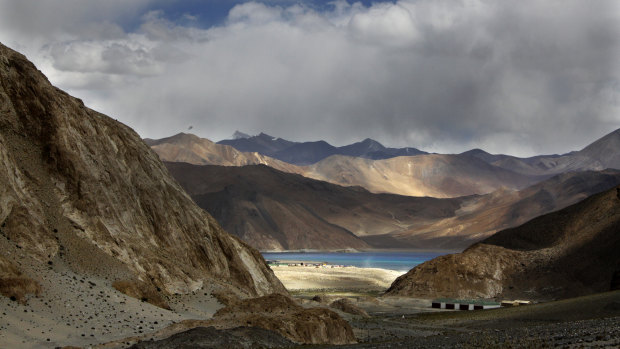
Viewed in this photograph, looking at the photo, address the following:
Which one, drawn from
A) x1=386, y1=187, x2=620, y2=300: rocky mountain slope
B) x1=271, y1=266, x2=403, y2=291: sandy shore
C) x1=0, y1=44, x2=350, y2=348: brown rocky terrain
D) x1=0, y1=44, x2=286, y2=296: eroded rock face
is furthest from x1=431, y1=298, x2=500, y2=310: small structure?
x1=271, y1=266, x2=403, y2=291: sandy shore

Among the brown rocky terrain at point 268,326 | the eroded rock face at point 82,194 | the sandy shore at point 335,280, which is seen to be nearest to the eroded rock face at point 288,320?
the brown rocky terrain at point 268,326

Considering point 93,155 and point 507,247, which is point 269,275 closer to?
point 93,155

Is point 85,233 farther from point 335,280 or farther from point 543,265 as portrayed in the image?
point 335,280

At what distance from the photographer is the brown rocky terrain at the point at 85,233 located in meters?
32.6

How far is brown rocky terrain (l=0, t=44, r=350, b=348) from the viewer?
107 ft

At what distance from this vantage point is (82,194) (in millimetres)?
43406

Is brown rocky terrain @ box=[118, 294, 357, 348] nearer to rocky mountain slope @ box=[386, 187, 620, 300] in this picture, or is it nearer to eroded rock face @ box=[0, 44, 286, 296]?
eroded rock face @ box=[0, 44, 286, 296]

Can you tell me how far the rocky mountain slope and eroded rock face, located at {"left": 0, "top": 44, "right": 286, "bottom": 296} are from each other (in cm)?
4735

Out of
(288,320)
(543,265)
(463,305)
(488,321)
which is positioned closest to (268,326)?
(288,320)

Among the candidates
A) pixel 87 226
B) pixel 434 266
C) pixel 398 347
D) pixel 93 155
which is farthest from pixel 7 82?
pixel 434 266

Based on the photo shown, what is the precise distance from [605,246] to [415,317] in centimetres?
3458

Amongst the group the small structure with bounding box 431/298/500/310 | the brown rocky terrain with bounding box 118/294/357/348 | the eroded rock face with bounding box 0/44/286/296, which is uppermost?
the eroded rock face with bounding box 0/44/286/296

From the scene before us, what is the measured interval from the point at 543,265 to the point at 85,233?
69.6 metres

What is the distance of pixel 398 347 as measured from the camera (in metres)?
31.9
